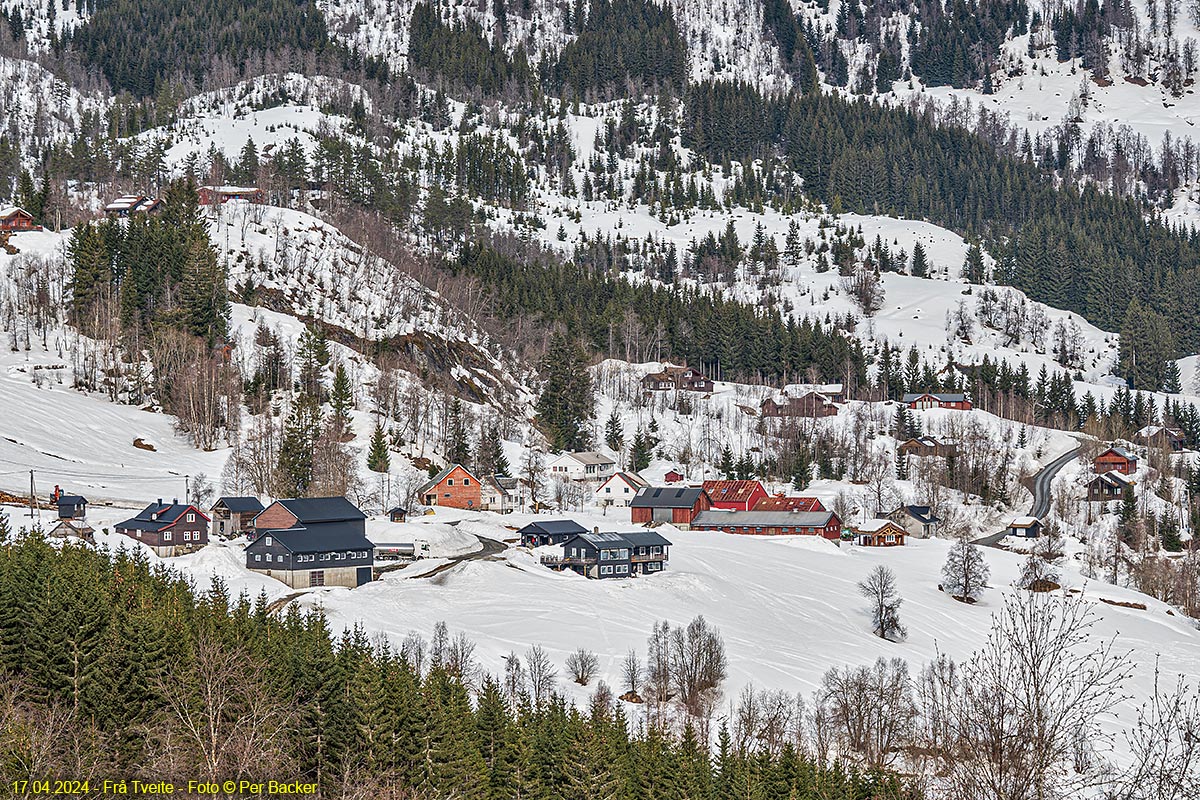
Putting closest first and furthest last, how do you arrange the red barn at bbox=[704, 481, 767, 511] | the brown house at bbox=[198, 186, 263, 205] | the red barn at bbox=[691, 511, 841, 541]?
1. the red barn at bbox=[691, 511, 841, 541]
2. the red barn at bbox=[704, 481, 767, 511]
3. the brown house at bbox=[198, 186, 263, 205]

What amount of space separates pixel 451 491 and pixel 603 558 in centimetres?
2341

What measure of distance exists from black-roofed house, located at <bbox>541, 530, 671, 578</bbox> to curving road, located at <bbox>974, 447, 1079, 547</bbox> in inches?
1619

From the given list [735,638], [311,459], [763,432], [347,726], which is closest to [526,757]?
[347,726]

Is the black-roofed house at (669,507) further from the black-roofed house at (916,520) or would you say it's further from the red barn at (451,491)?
the black-roofed house at (916,520)

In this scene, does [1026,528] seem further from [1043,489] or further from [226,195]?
[226,195]

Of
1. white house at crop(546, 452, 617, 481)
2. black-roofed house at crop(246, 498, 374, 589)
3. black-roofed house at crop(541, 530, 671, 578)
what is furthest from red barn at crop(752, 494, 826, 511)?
black-roofed house at crop(246, 498, 374, 589)

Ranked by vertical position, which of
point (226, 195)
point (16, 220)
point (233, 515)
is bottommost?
point (233, 515)

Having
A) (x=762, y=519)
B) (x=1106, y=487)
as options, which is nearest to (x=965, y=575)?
(x=762, y=519)

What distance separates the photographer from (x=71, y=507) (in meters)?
73.2

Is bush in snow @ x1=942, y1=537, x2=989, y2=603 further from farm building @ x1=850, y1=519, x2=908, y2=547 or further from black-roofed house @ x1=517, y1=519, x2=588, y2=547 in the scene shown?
black-roofed house @ x1=517, y1=519, x2=588, y2=547

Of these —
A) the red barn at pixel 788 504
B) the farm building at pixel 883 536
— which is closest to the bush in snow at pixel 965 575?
the farm building at pixel 883 536

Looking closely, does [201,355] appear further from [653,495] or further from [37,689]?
[37,689]

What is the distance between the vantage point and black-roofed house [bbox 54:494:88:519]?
73.1m

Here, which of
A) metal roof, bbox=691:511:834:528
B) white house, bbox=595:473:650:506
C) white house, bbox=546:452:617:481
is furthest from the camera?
white house, bbox=546:452:617:481
